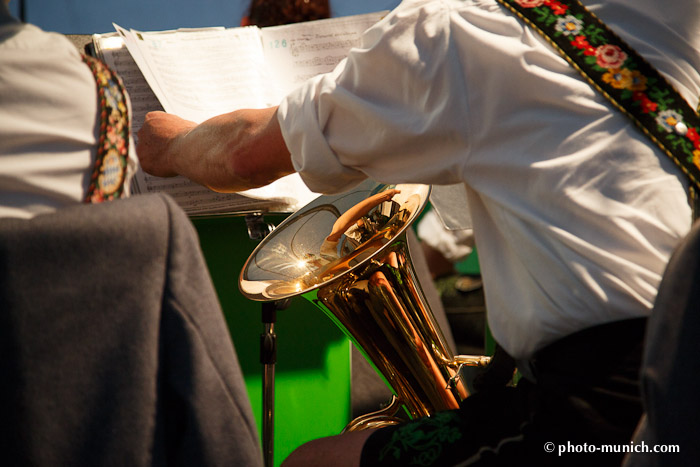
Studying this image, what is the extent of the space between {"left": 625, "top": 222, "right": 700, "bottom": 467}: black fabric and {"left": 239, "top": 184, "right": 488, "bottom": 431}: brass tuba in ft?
1.90

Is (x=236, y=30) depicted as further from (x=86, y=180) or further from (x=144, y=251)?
(x=144, y=251)

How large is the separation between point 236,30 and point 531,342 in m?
0.99

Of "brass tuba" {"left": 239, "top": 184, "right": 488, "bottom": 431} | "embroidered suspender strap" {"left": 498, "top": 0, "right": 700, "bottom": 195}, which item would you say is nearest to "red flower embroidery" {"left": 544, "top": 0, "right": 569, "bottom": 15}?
"embroidered suspender strap" {"left": 498, "top": 0, "right": 700, "bottom": 195}

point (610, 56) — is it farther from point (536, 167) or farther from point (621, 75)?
point (536, 167)

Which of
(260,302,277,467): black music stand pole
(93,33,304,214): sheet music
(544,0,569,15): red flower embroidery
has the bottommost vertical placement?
(260,302,277,467): black music stand pole

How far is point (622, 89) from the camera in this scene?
70 centimetres

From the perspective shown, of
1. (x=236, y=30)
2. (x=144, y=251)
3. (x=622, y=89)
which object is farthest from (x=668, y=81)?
(x=236, y=30)

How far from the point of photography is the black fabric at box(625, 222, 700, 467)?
48 cm

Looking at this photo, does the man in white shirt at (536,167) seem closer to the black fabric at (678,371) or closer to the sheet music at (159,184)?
the black fabric at (678,371)

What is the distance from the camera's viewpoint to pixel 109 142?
24.2 inches

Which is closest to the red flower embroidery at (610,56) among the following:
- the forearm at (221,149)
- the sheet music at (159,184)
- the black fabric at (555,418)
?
the black fabric at (555,418)

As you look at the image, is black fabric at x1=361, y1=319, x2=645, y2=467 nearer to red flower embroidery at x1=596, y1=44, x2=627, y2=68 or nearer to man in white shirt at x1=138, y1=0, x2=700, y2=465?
man in white shirt at x1=138, y1=0, x2=700, y2=465

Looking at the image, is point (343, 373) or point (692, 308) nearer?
point (692, 308)

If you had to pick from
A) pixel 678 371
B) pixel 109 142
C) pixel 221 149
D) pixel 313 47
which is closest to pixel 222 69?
pixel 313 47
